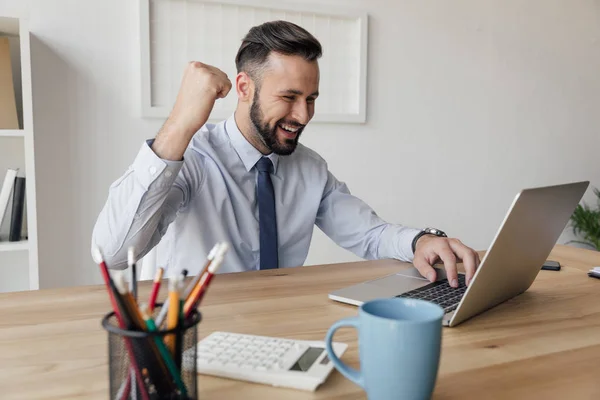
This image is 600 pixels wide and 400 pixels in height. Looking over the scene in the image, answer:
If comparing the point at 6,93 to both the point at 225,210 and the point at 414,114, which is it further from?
the point at 414,114

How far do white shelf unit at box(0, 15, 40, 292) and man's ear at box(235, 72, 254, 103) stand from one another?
30.0 inches

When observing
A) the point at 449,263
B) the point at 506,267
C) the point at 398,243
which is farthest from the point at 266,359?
the point at 398,243

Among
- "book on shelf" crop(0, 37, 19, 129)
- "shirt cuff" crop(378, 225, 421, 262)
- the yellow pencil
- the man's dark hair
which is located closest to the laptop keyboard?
"shirt cuff" crop(378, 225, 421, 262)

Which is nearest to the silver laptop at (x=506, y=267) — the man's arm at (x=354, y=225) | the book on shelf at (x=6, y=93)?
the man's arm at (x=354, y=225)

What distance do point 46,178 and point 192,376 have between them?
191 cm

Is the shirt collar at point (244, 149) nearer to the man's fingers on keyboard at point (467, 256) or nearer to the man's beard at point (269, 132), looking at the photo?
the man's beard at point (269, 132)

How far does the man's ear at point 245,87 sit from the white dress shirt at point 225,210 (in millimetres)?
89

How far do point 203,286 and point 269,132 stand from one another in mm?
1054

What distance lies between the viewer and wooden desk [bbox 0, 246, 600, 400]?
2.03 feet

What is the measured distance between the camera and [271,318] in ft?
2.84

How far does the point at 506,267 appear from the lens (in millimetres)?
871

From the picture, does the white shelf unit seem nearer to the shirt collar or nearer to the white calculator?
the shirt collar

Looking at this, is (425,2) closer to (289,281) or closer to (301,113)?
(301,113)

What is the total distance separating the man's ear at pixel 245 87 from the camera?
1563 mm
